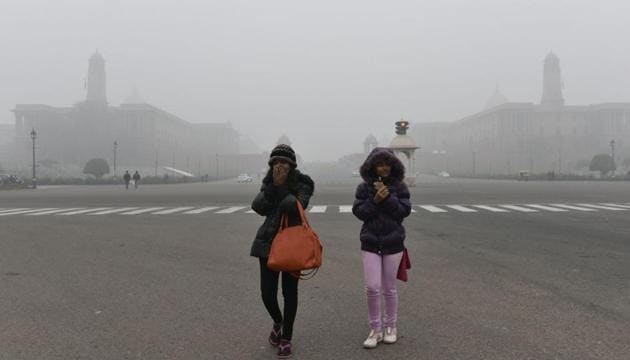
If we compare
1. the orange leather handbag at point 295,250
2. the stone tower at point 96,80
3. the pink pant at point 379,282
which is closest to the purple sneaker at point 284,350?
the orange leather handbag at point 295,250

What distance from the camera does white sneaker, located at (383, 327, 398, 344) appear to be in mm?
5340

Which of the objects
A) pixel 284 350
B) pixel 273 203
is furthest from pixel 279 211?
pixel 284 350

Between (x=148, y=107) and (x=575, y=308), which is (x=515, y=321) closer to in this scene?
(x=575, y=308)

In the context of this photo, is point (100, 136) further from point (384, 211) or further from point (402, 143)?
point (384, 211)

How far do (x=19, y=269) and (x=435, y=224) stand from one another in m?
10.4

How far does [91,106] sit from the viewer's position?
403 ft

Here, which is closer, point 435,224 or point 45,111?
point 435,224

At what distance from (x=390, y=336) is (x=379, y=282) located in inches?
22.0

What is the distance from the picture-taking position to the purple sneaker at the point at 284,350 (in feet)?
16.4

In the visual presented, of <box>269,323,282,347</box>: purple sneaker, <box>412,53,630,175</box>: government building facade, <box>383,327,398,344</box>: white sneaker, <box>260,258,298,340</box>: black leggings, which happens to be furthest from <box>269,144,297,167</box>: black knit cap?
<box>412,53,630,175</box>: government building facade

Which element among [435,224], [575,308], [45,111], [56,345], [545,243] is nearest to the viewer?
[56,345]

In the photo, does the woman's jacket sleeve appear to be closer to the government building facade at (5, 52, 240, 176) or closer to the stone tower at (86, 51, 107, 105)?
the government building facade at (5, 52, 240, 176)

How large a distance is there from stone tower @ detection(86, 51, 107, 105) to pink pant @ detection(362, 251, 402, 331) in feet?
498

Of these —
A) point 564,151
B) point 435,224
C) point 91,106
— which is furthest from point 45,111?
point 435,224
